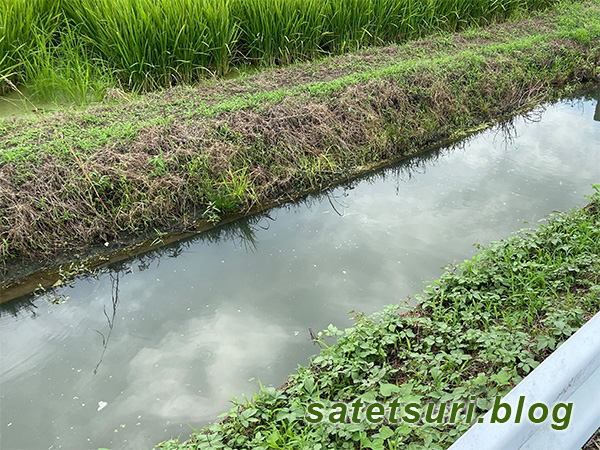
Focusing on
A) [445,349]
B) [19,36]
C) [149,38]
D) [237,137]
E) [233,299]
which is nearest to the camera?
[445,349]

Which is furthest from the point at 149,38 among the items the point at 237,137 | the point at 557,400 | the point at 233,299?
the point at 557,400

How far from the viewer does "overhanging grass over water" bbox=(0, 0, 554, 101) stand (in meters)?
4.66

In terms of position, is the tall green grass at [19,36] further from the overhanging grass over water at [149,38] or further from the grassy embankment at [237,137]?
the grassy embankment at [237,137]

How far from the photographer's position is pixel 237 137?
13.5ft

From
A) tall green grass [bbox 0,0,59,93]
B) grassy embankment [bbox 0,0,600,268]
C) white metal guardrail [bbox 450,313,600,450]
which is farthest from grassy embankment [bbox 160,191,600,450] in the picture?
tall green grass [bbox 0,0,59,93]

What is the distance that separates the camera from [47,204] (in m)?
3.47

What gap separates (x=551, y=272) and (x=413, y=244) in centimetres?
92

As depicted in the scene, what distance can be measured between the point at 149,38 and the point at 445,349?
3983mm

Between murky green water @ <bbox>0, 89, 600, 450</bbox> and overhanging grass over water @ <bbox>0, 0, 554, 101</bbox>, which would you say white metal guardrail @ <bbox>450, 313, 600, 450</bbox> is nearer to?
murky green water @ <bbox>0, 89, 600, 450</bbox>

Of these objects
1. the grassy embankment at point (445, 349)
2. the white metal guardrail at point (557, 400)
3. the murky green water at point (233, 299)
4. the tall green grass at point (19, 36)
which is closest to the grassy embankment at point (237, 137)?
the murky green water at point (233, 299)

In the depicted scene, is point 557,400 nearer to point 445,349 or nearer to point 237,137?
point 445,349

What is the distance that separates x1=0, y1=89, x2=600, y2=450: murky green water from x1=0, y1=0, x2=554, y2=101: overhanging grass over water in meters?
2.12

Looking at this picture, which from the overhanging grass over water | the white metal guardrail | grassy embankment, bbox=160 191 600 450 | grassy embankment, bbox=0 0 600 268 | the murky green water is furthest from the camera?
the overhanging grass over water

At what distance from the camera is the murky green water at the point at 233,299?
2.46m
